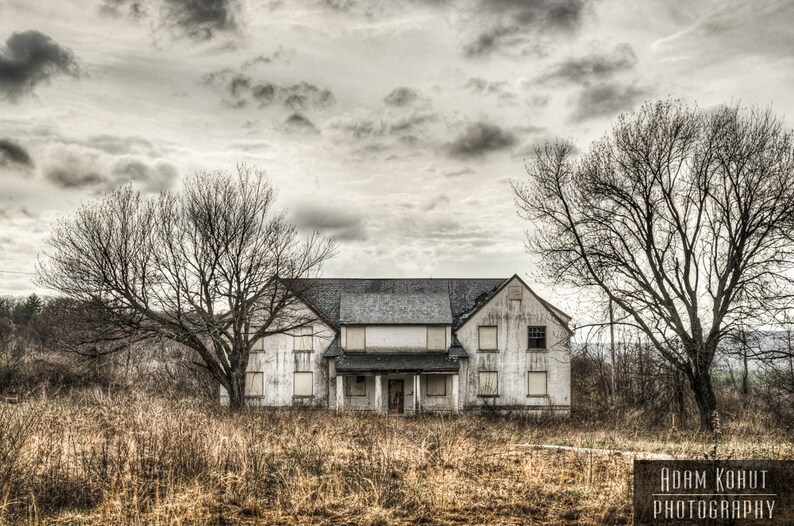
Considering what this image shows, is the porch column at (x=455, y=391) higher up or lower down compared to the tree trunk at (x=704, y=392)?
lower down

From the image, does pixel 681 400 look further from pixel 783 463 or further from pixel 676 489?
pixel 676 489

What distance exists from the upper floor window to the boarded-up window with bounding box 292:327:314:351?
998 cm

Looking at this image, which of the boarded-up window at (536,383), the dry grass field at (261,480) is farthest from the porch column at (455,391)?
the dry grass field at (261,480)

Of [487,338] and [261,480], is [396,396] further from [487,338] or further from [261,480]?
[261,480]

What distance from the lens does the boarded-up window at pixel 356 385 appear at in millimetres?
36281

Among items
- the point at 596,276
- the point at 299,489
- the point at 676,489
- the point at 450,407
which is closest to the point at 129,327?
the point at 450,407

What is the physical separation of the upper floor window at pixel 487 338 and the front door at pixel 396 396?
208 inches

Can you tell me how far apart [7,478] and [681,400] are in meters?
23.5

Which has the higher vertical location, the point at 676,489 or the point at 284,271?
the point at 284,271

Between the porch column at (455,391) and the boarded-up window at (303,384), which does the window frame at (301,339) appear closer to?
the boarded-up window at (303,384)

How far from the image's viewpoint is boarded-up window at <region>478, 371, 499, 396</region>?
36562 millimetres

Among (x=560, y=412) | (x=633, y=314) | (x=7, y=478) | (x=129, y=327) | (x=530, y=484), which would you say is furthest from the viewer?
(x=560, y=412)

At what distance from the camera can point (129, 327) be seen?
29.5 meters

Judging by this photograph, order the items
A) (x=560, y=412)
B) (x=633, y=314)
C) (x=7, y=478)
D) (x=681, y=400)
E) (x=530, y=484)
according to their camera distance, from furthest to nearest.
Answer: (x=560, y=412), (x=681, y=400), (x=633, y=314), (x=530, y=484), (x=7, y=478)
